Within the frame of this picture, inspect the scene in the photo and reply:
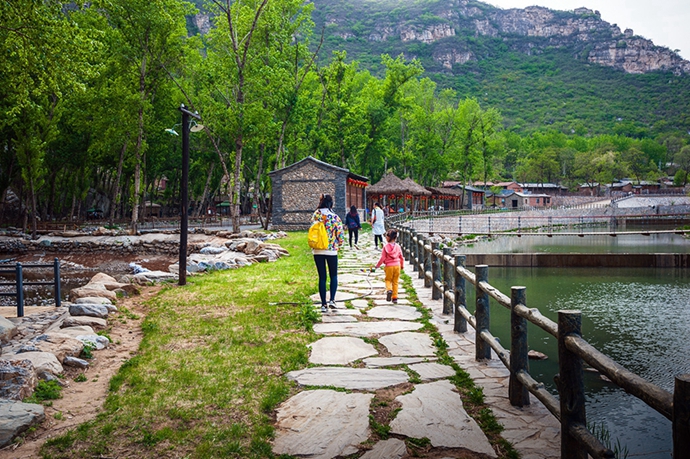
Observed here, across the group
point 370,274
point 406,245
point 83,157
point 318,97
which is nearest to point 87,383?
point 370,274

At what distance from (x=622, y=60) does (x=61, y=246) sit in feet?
586

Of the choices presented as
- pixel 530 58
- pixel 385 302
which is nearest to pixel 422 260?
pixel 385 302

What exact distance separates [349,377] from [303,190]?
26539 millimetres

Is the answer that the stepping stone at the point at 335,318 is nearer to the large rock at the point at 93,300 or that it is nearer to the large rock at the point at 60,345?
the large rock at the point at 60,345

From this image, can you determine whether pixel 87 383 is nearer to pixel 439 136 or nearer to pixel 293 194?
pixel 293 194

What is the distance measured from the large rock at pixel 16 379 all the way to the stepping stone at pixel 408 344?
11.4 ft

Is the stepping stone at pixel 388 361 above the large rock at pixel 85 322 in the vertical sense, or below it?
below

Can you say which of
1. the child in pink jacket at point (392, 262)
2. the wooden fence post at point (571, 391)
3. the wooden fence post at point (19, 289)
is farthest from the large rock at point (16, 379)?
the child in pink jacket at point (392, 262)

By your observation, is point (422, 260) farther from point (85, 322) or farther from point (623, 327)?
point (85, 322)

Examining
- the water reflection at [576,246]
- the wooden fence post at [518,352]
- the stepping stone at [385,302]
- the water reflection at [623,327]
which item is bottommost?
the water reflection at [623,327]

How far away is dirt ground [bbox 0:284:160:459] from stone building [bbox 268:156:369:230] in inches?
918

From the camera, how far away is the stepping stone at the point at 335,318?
23.7 ft

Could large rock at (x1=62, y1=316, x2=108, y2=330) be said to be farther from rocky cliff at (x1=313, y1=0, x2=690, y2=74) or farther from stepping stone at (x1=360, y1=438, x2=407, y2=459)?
rocky cliff at (x1=313, y1=0, x2=690, y2=74)

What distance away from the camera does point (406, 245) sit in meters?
15.7
